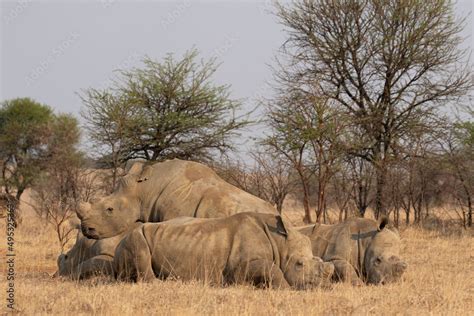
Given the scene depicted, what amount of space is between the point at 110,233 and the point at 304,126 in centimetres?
1103

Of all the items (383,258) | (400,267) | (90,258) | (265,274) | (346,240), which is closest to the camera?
(265,274)

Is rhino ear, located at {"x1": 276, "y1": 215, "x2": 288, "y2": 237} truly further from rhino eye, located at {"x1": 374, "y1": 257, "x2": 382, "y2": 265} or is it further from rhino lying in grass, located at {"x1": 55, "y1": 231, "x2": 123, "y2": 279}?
rhino lying in grass, located at {"x1": 55, "y1": 231, "x2": 123, "y2": 279}

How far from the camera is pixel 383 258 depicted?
369 inches

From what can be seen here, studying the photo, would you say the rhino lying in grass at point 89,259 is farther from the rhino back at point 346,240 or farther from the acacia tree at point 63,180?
the acacia tree at point 63,180

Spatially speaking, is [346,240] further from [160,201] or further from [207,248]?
[160,201]

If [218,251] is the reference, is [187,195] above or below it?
above

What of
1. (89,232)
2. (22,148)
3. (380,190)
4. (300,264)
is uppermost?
(22,148)

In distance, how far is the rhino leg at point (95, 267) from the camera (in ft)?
31.2

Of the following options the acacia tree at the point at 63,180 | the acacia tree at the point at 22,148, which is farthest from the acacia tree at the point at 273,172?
the acacia tree at the point at 22,148

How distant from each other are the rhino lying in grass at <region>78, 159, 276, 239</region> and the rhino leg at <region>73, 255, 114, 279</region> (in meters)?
0.53

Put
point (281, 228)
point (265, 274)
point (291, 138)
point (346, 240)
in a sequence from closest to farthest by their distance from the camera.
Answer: point (265, 274), point (281, 228), point (346, 240), point (291, 138)

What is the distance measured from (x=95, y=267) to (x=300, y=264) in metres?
2.85

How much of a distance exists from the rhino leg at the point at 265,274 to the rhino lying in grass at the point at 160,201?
1.70m

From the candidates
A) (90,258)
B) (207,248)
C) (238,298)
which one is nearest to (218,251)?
(207,248)
